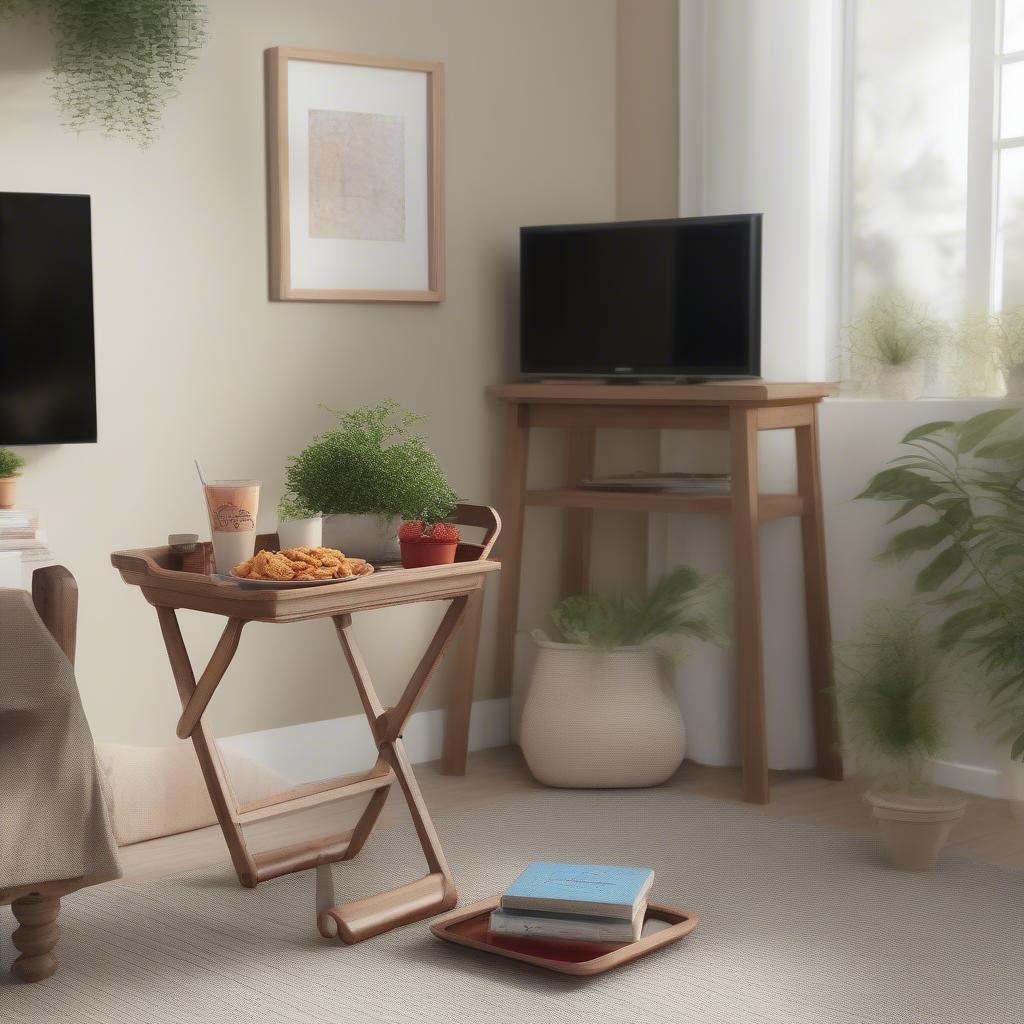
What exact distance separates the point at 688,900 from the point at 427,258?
74.6 inches

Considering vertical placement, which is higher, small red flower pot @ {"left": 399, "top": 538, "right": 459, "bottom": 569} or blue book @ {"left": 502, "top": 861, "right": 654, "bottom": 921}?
small red flower pot @ {"left": 399, "top": 538, "right": 459, "bottom": 569}

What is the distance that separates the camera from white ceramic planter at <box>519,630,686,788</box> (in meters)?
3.83

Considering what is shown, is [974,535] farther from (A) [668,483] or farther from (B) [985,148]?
(B) [985,148]

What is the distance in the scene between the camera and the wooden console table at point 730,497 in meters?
3.70

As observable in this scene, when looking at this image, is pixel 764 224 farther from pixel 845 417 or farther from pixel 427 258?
pixel 427 258

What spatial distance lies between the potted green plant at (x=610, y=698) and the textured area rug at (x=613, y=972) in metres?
0.40

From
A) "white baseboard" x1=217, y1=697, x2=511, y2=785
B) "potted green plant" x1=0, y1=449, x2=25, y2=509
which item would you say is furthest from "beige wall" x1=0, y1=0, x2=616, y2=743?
"potted green plant" x1=0, y1=449, x2=25, y2=509

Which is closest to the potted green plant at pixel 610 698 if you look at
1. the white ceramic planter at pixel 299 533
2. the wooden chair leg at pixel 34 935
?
the white ceramic planter at pixel 299 533

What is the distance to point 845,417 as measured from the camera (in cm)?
395

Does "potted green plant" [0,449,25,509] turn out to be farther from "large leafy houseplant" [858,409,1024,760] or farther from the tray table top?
"large leafy houseplant" [858,409,1024,760]

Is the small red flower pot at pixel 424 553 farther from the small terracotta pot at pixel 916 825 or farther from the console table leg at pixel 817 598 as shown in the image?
the console table leg at pixel 817 598

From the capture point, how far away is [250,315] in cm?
379

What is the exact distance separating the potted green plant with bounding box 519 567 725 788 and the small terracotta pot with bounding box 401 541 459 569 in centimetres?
108

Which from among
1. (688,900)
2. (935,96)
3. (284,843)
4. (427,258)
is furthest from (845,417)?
(284,843)
